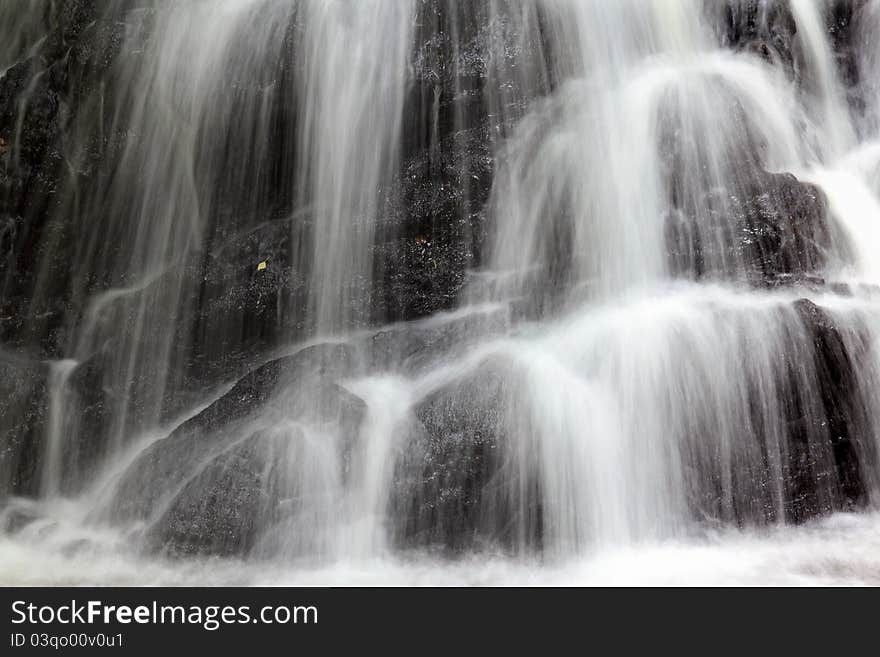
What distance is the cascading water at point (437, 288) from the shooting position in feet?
20.8

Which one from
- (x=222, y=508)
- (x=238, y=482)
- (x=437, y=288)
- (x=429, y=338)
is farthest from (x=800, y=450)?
(x=222, y=508)

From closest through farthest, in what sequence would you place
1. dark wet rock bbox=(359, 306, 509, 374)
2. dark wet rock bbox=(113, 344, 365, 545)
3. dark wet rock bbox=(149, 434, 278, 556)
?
dark wet rock bbox=(149, 434, 278, 556), dark wet rock bbox=(113, 344, 365, 545), dark wet rock bbox=(359, 306, 509, 374)

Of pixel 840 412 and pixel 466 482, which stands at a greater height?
pixel 840 412

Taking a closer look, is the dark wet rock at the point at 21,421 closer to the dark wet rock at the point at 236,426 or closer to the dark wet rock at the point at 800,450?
the dark wet rock at the point at 236,426

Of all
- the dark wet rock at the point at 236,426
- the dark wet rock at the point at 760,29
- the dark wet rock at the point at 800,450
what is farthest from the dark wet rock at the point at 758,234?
the dark wet rock at the point at 236,426

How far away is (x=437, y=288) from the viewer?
25.2 feet

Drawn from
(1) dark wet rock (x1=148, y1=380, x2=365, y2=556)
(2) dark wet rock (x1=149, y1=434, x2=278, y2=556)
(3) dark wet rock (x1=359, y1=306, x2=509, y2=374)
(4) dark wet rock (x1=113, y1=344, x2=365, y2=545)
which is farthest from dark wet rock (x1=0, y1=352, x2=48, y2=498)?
(3) dark wet rock (x1=359, y1=306, x2=509, y2=374)

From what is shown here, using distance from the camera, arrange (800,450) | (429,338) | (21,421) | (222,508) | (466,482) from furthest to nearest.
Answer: (21,421), (429,338), (222,508), (466,482), (800,450)

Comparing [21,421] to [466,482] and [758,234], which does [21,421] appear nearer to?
[466,482]

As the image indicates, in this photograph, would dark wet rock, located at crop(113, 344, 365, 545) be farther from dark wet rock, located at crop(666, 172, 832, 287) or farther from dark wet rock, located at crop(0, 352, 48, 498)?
dark wet rock, located at crop(666, 172, 832, 287)

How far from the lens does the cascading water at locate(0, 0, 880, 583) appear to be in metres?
6.33

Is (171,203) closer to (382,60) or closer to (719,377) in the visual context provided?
(382,60)

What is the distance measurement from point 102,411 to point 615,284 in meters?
4.73

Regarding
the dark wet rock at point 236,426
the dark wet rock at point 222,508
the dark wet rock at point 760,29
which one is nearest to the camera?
the dark wet rock at point 222,508
